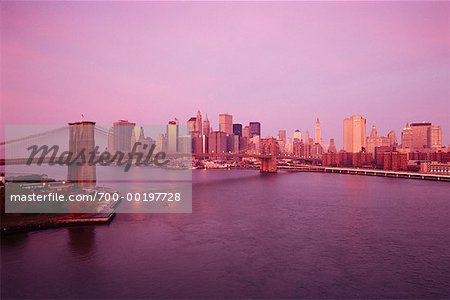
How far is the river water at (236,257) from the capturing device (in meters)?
7.55

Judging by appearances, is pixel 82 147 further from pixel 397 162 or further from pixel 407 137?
pixel 407 137

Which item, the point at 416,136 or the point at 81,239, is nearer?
the point at 81,239

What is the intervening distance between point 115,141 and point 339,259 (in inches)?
1849

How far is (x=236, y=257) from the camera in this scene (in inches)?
380

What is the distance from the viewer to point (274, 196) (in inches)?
885

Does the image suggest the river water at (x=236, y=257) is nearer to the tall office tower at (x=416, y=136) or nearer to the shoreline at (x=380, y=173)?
the shoreline at (x=380, y=173)

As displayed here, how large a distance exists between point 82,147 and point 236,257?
13665mm

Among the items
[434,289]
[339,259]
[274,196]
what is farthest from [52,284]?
[274,196]

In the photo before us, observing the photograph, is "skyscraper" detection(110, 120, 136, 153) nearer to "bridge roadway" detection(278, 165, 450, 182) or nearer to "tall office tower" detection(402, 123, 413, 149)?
"bridge roadway" detection(278, 165, 450, 182)

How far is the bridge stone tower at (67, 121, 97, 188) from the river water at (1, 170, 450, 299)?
660 cm

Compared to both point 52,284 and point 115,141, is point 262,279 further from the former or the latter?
point 115,141

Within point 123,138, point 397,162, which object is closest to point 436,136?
point 397,162

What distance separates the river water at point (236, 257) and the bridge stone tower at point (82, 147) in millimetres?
6601

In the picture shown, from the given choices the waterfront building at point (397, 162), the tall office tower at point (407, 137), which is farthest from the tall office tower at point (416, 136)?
the waterfront building at point (397, 162)
